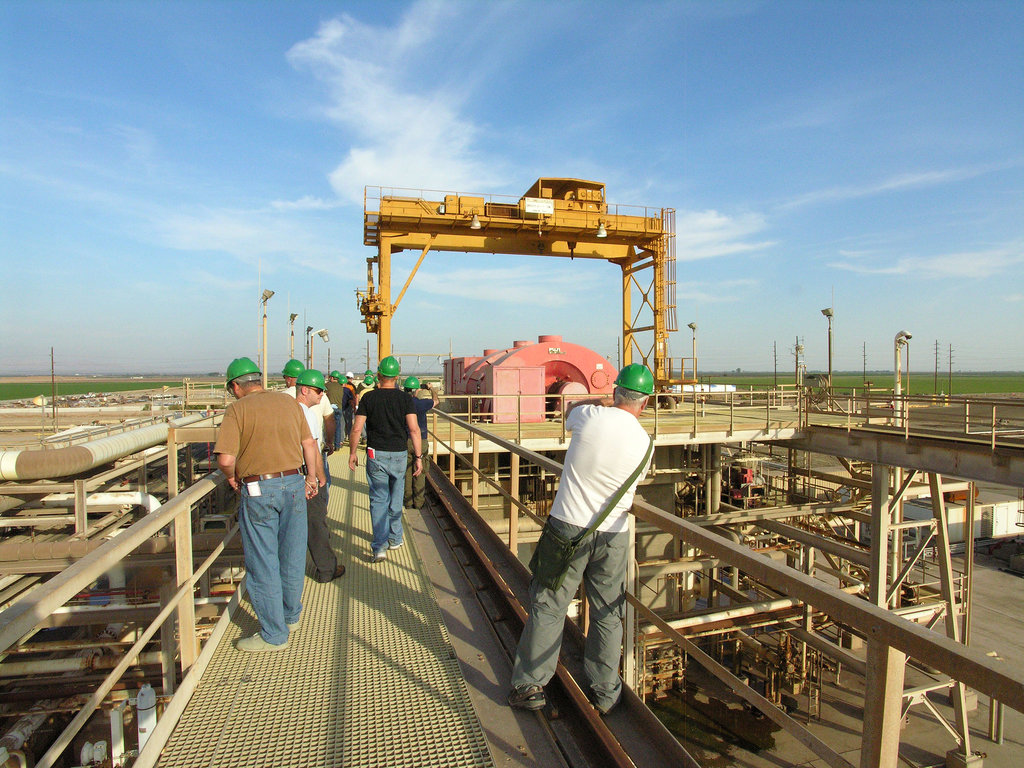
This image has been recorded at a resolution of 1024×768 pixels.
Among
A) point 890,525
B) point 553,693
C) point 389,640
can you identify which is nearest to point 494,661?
point 553,693

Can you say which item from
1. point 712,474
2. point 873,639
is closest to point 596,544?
point 873,639

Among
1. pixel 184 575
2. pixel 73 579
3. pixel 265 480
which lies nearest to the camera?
pixel 73 579

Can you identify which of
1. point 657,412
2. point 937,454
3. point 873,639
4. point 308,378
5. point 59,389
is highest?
point 308,378

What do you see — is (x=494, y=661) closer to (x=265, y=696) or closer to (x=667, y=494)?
(x=265, y=696)

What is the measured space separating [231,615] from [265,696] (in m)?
1.20

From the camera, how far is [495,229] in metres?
18.0

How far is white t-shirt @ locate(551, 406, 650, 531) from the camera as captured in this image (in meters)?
2.77

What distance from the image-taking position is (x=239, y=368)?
12.4 feet

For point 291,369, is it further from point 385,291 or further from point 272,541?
point 385,291

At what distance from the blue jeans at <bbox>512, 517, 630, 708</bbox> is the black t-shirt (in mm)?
2703

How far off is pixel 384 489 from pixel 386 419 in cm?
66

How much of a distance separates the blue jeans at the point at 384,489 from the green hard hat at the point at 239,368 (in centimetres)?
172

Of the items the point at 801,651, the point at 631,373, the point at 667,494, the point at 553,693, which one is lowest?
the point at 801,651

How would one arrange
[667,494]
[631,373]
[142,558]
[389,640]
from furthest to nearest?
1. [667,494]
2. [142,558]
3. [389,640]
4. [631,373]
